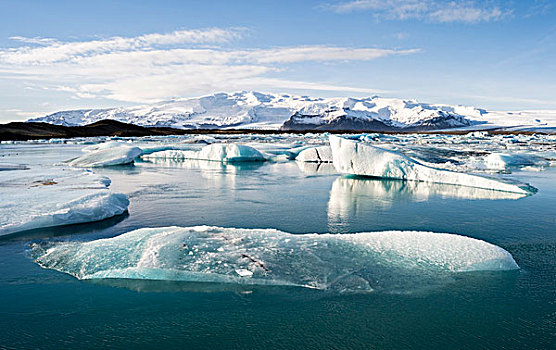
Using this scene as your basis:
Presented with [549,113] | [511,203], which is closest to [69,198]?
[511,203]

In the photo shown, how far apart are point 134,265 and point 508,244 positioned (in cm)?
350

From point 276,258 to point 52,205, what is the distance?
124 inches

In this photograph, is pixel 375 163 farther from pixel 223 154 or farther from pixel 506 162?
pixel 223 154

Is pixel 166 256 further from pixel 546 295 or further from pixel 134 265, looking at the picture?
pixel 546 295

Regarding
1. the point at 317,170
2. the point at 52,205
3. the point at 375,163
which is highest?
the point at 375,163

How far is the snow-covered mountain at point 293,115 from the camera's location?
8362 cm

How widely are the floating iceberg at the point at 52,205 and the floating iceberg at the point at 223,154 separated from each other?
24.7 ft

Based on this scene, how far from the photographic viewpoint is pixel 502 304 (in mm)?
2625

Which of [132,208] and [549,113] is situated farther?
[549,113]

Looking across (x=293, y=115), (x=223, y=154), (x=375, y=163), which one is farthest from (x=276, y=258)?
(x=293, y=115)

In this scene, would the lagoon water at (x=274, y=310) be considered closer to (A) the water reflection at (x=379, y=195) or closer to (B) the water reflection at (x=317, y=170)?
(A) the water reflection at (x=379, y=195)

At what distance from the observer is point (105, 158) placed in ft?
39.4

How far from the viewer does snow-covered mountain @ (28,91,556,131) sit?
83.6 m

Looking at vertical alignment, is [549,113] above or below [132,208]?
above
